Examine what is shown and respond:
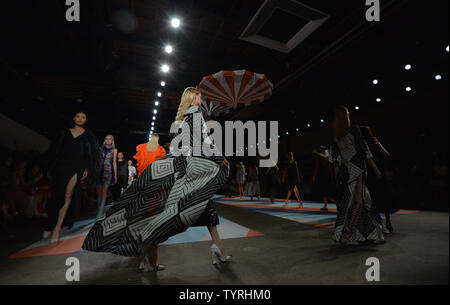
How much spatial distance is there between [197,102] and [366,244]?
2.56 metres

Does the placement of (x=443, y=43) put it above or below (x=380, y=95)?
below

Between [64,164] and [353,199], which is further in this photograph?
[64,164]

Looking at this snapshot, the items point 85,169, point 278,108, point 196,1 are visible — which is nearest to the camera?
point 85,169

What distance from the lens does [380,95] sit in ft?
26.7

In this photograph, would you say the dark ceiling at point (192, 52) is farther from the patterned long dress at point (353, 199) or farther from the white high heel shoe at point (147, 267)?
the white high heel shoe at point (147, 267)

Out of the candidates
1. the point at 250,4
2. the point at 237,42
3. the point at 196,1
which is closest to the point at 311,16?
the point at 250,4

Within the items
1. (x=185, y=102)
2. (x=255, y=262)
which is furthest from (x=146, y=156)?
(x=255, y=262)

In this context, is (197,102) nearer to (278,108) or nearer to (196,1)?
(196,1)

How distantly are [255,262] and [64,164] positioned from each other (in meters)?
2.86

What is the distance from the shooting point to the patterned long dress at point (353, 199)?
257 centimetres

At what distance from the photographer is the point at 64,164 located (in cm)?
298

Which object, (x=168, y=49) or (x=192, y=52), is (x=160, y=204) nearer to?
(x=168, y=49)

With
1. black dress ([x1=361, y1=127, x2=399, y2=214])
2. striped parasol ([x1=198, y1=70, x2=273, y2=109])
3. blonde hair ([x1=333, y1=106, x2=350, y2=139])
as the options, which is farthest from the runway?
striped parasol ([x1=198, y1=70, x2=273, y2=109])
